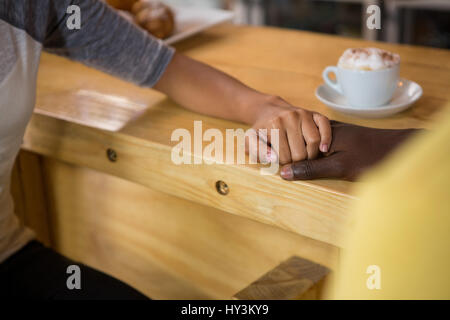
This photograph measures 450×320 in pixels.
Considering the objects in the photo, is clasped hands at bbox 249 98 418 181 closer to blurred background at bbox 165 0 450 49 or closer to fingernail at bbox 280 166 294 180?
fingernail at bbox 280 166 294 180

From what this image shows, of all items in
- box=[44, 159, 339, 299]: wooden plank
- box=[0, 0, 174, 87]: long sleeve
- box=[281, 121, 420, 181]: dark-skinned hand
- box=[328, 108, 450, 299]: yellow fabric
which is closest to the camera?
box=[328, 108, 450, 299]: yellow fabric

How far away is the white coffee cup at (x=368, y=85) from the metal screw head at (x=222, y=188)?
25cm

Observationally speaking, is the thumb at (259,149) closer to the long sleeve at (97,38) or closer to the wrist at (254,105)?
the wrist at (254,105)

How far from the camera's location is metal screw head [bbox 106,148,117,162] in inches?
34.7

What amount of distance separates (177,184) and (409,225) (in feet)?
2.12

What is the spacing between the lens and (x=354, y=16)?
9.60 ft

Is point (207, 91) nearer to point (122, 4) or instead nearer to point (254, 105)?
point (254, 105)

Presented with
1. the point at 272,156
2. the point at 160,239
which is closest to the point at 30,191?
the point at 160,239

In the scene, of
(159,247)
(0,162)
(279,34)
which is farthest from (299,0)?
(0,162)

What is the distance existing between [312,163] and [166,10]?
67 cm

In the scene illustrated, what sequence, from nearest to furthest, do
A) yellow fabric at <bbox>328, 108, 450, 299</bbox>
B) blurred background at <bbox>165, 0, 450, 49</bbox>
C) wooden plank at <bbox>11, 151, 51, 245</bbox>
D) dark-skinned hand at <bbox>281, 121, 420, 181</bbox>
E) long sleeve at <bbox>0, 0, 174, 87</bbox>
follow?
yellow fabric at <bbox>328, 108, 450, 299</bbox>, dark-skinned hand at <bbox>281, 121, 420, 181</bbox>, long sleeve at <bbox>0, 0, 174, 87</bbox>, wooden plank at <bbox>11, 151, 51, 245</bbox>, blurred background at <bbox>165, 0, 450, 49</bbox>

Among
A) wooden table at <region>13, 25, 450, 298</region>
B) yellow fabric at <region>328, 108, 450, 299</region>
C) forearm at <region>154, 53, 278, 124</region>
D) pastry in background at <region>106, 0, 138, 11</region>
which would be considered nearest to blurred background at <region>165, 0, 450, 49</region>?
wooden table at <region>13, 25, 450, 298</region>

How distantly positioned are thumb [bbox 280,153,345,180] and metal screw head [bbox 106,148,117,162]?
305mm
